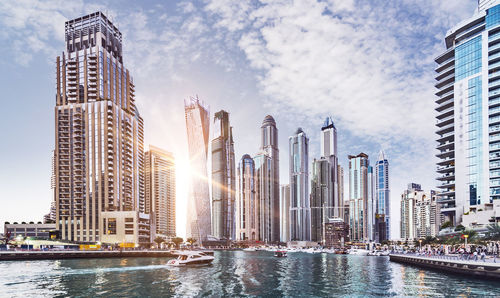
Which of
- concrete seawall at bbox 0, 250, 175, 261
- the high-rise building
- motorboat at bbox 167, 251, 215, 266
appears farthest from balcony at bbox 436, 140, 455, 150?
concrete seawall at bbox 0, 250, 175, 261

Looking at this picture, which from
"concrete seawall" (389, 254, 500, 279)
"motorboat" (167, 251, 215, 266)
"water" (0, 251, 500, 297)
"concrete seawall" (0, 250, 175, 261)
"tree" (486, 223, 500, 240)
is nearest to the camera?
"water" (0, 251, 500, 297)

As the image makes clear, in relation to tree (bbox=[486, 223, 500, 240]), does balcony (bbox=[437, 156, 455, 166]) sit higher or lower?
higher

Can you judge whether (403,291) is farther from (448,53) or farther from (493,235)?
(448,53)

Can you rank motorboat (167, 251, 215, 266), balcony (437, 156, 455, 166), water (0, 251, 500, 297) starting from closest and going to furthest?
water (0, 251, 500, 297), motorboat (167, 251, 215, 266), balcony (437, 156, 455, 166)

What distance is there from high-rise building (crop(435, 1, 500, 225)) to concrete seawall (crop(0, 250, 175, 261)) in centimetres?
11568

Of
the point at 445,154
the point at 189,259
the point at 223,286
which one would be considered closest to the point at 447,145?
the point at 445,154

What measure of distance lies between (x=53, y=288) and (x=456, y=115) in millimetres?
150660

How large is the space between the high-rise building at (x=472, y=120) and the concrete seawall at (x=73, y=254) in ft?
380

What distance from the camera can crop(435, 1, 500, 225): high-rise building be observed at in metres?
144

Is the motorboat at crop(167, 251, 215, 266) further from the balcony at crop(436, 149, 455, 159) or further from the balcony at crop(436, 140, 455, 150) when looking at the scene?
the balcony at crop(436, 140, 455, 150)

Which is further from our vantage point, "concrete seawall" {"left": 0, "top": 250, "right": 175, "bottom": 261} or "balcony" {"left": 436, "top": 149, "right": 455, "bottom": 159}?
"balcony" {"left": 436, "top": 149, "right": 455, "bottom": 159}

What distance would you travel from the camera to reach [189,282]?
68.6 m

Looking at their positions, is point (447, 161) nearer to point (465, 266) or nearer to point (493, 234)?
point (493, 234)

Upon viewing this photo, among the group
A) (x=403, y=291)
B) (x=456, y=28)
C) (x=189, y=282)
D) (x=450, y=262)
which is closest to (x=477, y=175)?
(x=456, y=28)
